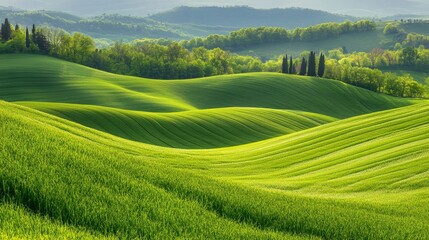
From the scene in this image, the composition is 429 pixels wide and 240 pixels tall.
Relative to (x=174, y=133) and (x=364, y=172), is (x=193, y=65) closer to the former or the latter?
(x=174, y=133)

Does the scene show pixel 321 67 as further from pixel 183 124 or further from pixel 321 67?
pixel 183 124

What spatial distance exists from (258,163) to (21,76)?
83495mm

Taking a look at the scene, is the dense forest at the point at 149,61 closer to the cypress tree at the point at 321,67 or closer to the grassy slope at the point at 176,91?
the cypress tree at the point at 321,67

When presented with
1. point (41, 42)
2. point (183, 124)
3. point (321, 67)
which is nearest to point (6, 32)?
point (41, 42)

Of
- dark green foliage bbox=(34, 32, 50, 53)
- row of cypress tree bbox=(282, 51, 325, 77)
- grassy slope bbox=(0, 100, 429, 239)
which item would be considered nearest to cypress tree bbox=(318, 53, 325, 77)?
row of cypress tree bbox=(282, 51, 325, 77)

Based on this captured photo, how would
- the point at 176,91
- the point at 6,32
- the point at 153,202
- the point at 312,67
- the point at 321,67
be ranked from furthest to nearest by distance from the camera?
the point at 321,67 → the point at 312,67 → the point at 6,32 → the point at 176,91 → the point at 153,202

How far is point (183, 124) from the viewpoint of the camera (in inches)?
2591

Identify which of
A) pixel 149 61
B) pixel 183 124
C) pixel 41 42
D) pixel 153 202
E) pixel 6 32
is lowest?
pixel 183 124

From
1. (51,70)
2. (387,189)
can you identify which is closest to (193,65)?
(51,70)

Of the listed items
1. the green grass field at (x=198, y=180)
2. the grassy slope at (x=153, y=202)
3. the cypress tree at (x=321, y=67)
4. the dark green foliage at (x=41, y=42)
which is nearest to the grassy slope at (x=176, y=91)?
the dark green foliage at (x=41, y=42)

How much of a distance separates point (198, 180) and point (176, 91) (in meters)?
96.6

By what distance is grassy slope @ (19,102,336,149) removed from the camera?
190 ft

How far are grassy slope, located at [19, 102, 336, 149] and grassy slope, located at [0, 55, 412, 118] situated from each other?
1888 cm

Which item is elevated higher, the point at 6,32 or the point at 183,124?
the point at 6,32
